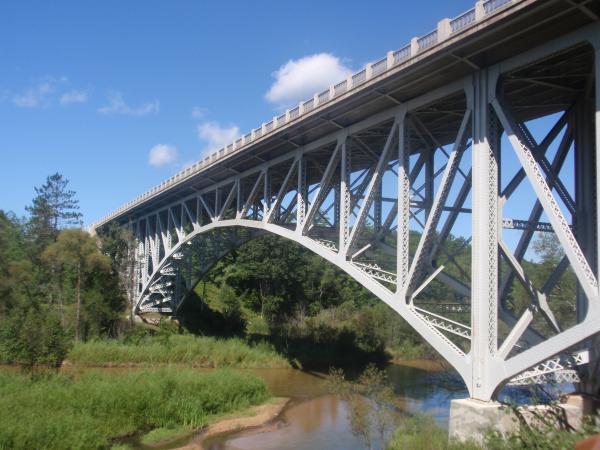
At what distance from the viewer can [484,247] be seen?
13.7 metres

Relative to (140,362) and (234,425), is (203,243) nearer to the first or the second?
(140,362)

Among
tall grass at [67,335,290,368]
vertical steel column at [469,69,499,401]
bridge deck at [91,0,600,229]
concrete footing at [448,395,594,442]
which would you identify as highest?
bridge deck at [91,0,600,229]

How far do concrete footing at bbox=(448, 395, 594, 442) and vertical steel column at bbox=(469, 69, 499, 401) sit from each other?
0.55 metres

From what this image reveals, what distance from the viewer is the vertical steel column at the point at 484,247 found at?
13.5 metres

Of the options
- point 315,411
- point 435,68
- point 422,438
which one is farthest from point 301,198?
point 422,438

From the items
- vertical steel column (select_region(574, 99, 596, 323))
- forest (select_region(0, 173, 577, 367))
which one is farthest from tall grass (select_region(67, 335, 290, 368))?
vertical steel column (select_region(574, 99, 596, 323))

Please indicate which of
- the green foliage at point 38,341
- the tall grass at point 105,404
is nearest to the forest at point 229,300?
the green foliage at point 38,341

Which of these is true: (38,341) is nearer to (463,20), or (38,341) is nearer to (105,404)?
(105,404)

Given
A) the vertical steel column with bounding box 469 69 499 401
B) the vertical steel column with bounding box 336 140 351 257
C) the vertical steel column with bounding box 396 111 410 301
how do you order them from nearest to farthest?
the vertical steel column with bounding box 469 69 499 401 < the vertical steel column with bounding box 396 111 410 301 < the vertical steel column with bounding box 336 140 351 257

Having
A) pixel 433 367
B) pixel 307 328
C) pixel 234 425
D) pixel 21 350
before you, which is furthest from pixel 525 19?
pixel 307 328

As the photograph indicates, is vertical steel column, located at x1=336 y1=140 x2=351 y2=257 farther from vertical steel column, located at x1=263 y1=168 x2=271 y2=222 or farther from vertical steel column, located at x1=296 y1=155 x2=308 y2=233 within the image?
vertical steel column, located at x1=263 y1=168 x2=271 y2=222

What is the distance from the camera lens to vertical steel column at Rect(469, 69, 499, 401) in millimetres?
13492

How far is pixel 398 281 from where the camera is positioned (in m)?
16.3

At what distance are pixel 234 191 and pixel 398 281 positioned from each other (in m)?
15.5
